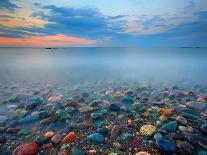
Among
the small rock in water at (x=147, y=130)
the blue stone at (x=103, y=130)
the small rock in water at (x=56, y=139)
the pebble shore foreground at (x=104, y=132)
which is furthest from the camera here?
the blue stone at (x=103, y=130)

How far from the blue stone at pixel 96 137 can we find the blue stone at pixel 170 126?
60.8 inches

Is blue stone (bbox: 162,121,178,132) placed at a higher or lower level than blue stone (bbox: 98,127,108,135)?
higher

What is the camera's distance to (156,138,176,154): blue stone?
3509 millimetres

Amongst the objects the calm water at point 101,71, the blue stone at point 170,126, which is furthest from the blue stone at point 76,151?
the calm water at point 101,71

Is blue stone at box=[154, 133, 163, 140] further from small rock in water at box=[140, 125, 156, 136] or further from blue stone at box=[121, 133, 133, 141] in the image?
blue stone at box=[121, 133, 133, 141]

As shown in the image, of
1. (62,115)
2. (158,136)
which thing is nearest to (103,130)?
(158,136)

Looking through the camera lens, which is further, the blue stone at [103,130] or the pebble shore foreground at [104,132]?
the blue stone at [103,130]

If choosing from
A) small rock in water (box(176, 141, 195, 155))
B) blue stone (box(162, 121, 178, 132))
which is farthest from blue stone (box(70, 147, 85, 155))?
blue stone (box(162, 121, 178, 132))

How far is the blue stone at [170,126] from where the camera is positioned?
4.27 meters

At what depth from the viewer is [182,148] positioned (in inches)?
140

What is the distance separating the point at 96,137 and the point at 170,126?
181 centimetres

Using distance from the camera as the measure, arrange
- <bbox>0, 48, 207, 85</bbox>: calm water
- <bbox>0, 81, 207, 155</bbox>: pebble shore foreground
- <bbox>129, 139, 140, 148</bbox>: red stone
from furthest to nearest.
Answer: <bbox>0, 48, 207, 85</bbox>: calm water, <bbox>129, 139, 140, 148</bbox>: red stone, <bbox>0, 81, 207, 155</bbox>: pebble shore foreground

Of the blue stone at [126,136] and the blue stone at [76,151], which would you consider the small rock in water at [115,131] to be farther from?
the blue stone at [76,151]

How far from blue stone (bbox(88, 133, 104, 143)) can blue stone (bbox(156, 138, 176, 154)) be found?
1205 mm
